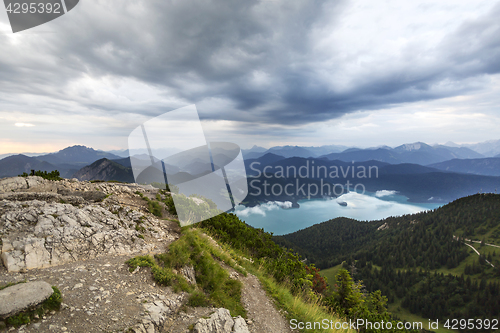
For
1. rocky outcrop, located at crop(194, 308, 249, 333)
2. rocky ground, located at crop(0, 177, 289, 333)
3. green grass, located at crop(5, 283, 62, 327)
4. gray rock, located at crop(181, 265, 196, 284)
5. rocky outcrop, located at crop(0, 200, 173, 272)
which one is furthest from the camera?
gray rock, located at crop(181, 265, 196, 284)

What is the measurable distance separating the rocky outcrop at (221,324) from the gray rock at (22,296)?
3.21 m

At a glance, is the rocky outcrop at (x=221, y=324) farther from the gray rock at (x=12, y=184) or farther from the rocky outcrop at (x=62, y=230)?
the gray rock at (x=12, y=184)

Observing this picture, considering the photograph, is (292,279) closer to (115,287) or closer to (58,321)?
(115,287)

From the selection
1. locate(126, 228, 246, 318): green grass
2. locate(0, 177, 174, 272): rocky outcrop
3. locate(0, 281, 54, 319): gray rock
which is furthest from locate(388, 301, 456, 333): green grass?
locate(0, 281, 54, 319): gray rock

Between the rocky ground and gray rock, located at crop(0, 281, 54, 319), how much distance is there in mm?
343

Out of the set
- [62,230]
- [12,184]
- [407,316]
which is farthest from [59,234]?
[407,316]

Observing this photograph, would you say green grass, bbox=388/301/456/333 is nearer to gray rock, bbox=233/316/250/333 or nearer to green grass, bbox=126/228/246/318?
green grass, bbox=126/228/246/318

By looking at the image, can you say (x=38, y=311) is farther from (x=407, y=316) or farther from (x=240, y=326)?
(x=407, y=316)

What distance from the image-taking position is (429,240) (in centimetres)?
13688

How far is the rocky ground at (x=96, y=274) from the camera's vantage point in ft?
14.4

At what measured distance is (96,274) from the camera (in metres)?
5.30

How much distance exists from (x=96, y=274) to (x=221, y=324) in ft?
11.3

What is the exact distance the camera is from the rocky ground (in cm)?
437

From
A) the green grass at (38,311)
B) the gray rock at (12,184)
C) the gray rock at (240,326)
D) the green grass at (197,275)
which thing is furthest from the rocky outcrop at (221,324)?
the gray rock at (12,184)
